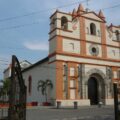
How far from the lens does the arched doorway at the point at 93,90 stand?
39.8m

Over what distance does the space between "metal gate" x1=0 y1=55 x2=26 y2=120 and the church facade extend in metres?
29.2

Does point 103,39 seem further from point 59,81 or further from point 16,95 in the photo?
point 16,95

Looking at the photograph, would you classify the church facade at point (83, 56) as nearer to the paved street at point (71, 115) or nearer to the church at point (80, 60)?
the church at point (80, 60)

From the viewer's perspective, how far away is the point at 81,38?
39.5m

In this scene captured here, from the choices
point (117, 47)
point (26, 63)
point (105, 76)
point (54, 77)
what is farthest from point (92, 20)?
point (26, 63)

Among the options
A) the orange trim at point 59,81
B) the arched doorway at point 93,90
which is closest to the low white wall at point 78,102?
the orange trim at point 59,81

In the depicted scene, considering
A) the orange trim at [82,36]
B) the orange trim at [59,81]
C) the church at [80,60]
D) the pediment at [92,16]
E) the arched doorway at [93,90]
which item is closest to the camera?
the orange trim at [59,81]

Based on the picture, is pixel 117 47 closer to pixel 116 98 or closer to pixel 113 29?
pixel 113 29

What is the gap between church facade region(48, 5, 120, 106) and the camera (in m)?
36.5

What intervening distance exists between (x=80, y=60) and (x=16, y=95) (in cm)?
3266

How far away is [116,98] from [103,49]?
34905mm

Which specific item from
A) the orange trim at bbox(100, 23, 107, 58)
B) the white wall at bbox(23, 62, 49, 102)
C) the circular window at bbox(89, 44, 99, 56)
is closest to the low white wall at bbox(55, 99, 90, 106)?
the white wall at bbox(23, 62, 49, 102)

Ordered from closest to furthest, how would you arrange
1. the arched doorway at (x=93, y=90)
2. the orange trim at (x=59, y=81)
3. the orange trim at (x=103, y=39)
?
the orange trim at (x=59, y=81) < the arched doorway at (x=93, y=90) < the orange trim at (x=103, y=39)

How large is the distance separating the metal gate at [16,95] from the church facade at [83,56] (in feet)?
95.8
